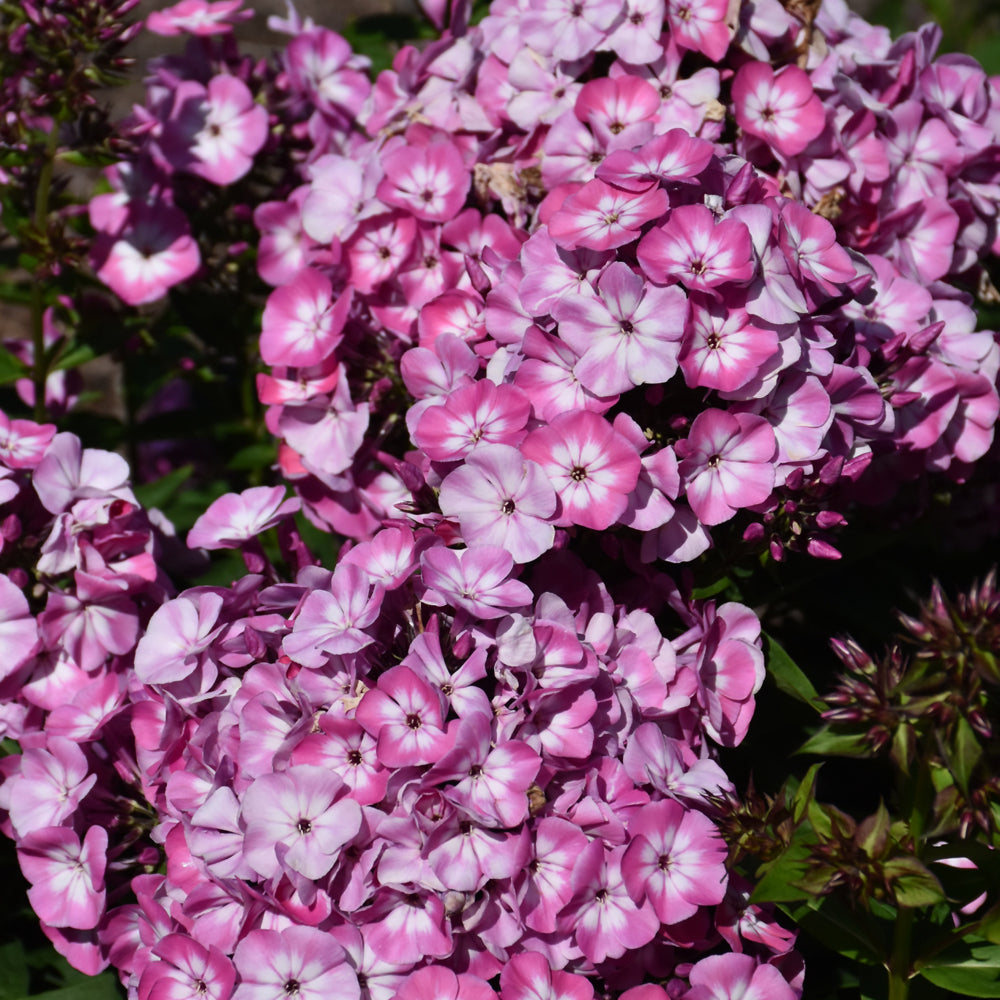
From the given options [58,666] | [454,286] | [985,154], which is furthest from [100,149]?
[985,154]

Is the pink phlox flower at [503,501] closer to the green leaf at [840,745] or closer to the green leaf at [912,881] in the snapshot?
the green leaf at [840,745]

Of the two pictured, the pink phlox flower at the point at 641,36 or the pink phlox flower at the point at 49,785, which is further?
the pink phlox flower at the point at 641,36

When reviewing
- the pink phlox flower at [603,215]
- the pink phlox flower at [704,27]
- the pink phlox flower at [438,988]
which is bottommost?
the pink phlox flower at [438,988]

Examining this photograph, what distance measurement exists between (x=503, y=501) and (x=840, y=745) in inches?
19.6

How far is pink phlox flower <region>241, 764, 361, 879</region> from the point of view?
135cm

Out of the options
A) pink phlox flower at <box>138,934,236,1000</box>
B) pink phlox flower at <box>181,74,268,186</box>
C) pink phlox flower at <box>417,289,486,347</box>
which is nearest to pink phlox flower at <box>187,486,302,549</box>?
pink phlox flower at <box>417,289,486,347</box>

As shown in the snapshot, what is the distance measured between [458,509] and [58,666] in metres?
0.66

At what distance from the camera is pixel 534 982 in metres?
1.35

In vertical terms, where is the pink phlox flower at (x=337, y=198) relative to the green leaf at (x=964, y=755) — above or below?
below

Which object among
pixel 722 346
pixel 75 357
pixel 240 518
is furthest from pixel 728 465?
pixel 75 357

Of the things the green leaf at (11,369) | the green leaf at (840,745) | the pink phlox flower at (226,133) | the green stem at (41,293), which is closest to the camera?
the green leaf at (840,745)

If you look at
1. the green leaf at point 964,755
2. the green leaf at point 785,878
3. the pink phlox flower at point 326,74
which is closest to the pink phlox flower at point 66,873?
the green leaf at point 785,878

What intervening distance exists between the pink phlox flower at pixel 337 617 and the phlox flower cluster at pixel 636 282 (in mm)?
149

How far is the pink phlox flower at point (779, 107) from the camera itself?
1.84 metres
